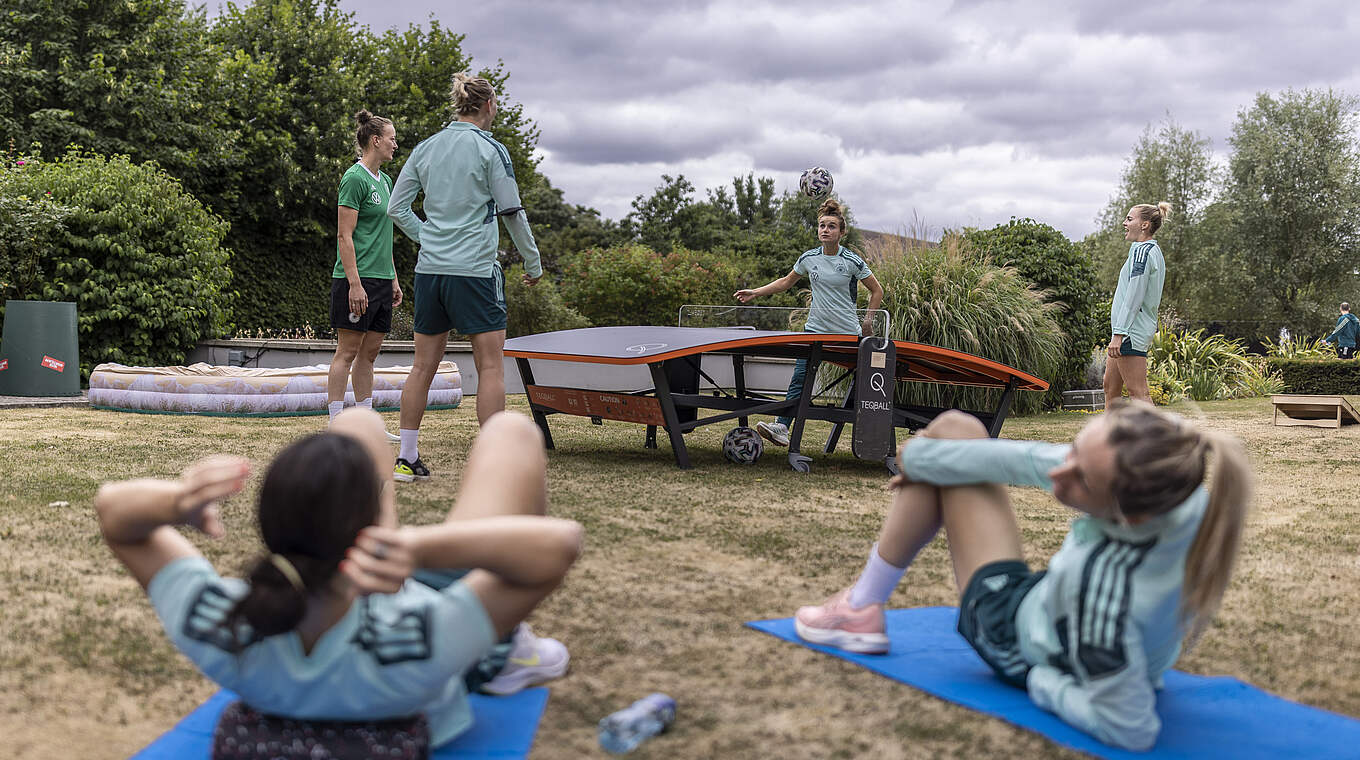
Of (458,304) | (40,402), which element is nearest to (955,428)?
(458,304)

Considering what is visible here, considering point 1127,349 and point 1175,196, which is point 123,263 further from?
point 1175,196

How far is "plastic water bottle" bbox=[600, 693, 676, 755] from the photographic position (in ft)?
5.98

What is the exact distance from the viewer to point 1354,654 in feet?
8.46

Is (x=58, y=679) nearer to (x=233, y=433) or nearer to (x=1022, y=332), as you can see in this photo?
(x=233, y=433)

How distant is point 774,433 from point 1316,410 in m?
5.92

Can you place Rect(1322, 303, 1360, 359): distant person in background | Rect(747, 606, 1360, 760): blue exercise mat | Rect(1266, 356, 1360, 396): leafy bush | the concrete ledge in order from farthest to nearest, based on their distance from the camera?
1. Rect(1322, 303, 1360, 359): distant person in background
2. Rect(1266, 356, 1360, 396): leafy bush
3. the concrete ledge
4. Rect(747, 606, 1360, 760): blue exercise mat

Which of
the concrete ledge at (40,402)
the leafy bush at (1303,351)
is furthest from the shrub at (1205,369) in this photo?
the concrete ledge at (40,402)

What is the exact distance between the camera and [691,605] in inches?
112

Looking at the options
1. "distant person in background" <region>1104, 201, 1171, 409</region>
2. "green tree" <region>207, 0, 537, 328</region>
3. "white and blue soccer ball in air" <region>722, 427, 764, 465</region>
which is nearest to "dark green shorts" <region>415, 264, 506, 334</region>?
"white and blue soccer ball in air" <region>722, 427, 764, 465</region>

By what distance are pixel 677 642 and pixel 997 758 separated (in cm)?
89

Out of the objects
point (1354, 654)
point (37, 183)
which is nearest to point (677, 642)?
point (1354, 654)

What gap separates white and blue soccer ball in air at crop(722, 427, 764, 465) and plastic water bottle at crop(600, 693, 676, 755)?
4058 mm

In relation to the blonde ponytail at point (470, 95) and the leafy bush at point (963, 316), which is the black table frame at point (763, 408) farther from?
the leafy bush at point (963, 316)

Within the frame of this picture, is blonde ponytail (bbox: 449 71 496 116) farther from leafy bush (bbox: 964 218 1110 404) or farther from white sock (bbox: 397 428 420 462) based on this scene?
leafy bush (bbox: 964 218 1110 404)
